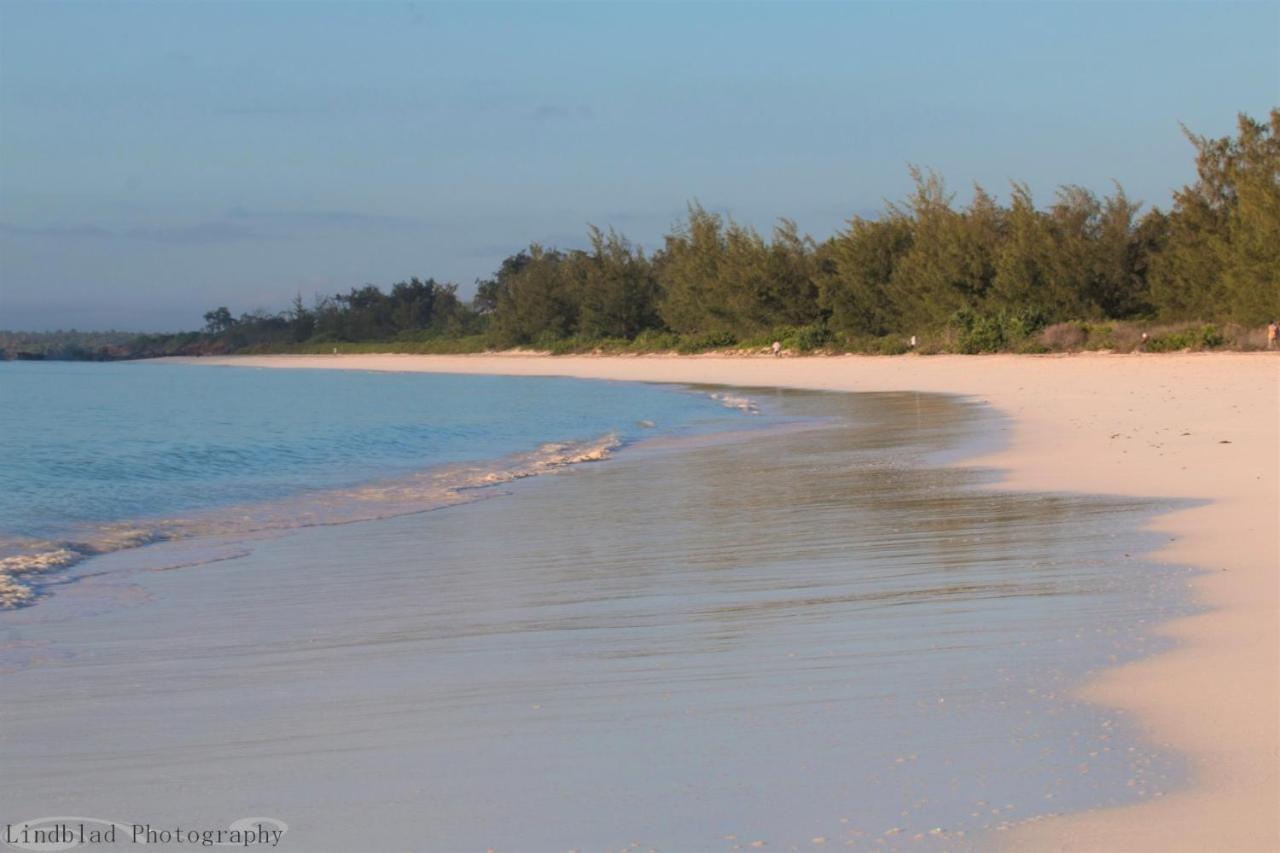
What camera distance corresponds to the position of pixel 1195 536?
648cm

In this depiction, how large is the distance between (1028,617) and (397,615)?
253 centimetres

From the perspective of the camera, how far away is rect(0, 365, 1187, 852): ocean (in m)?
2.94

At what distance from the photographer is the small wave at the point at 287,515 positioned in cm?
703

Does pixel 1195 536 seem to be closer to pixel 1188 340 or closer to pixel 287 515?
pixel 287 515

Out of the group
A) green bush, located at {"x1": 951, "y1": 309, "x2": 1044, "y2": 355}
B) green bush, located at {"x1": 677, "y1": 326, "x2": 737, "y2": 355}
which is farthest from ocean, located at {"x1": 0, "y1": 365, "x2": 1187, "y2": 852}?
green bush, located at {"x1": 677, "y1": 326, "x2": 737, "y2": 355}

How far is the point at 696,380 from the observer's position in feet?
121

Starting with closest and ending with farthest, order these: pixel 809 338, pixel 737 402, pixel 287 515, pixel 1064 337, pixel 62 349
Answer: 1. pixel 287 515
2. pixel 737 402
3. pixel 1064 337
4. pixel 809 338
5. pixel 62 349

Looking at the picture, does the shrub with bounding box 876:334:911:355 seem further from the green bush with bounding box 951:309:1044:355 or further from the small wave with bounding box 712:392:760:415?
the small wave with bounding box 712:392:760:415

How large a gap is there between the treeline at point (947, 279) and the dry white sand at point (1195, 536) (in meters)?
7.32

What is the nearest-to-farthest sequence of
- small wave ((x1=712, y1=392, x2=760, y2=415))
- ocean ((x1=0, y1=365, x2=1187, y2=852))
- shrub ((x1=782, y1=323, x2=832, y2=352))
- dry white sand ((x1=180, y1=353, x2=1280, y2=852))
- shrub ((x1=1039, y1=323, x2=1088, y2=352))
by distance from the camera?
dry white sand ((x1=180, y1=353, x2=1280, y2=852)) → ocean ((x1=0, y1=365, x2=1187, y2=852)) → small wave ((x1=712, y1=392, x2=760, y2=415)) → shrub ((x1=1039, y1=323, x2=1088, y2=352)) → shrub ((x1=782, y1=323, x2=832, y2=352))

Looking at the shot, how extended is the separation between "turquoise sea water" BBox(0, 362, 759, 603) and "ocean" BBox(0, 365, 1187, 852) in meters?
0.16

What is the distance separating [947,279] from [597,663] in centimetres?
3797

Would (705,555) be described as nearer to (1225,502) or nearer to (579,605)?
(579,605)

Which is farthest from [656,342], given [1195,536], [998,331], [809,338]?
[1195,536]
